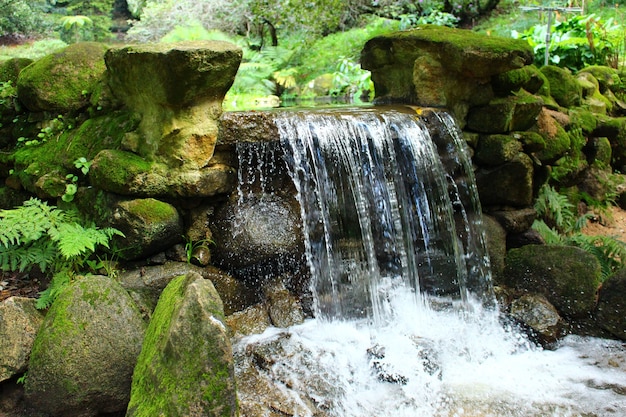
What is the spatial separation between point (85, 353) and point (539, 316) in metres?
3.80

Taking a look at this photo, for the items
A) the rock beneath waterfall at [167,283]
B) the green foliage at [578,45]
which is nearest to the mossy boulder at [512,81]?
the rock beneath waterfall at [167,283]

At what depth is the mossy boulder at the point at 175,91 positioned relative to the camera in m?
3.53

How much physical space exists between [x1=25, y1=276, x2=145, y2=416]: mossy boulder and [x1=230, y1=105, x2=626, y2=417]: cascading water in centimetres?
84

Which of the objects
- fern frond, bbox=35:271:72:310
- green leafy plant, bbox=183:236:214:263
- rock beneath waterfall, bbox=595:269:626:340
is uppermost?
fern frond, bbox=35:271:72:310

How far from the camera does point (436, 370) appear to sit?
3.67 m

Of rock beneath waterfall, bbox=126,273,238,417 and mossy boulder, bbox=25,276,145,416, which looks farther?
mossy boulder, bbox=25,276,145,416

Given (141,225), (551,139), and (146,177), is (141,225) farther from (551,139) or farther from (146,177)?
(551,139)

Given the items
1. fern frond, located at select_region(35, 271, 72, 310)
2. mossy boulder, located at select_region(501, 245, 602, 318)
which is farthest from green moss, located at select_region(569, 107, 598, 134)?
fern frond, located at select_region(35, 271, 72, 310)

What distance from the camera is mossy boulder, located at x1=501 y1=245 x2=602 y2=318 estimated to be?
4.51 metres

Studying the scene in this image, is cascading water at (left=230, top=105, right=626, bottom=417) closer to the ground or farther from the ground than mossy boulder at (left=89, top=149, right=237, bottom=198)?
closer to the ground

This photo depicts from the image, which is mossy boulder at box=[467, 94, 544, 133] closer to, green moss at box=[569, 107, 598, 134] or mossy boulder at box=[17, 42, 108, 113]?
green moss at box=[569, 107, 598, 134]

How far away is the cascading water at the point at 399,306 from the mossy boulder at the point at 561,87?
2.45 m

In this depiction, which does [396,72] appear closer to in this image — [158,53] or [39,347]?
[158,53]

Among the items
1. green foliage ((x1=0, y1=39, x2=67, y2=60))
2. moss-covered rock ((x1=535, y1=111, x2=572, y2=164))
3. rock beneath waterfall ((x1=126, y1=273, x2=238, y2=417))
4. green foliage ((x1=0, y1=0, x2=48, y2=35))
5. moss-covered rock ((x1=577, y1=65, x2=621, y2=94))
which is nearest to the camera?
rock beneath waterfall ((x1=126, y1=273, x2=238, y2=417))
